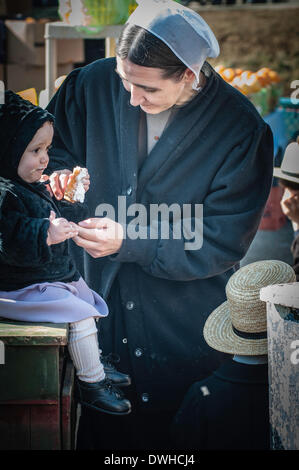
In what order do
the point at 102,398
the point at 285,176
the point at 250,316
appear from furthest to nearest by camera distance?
the point at 285,176 < the point at 250,316 < the point at 102,398

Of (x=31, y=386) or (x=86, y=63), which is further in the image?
(x=86, y=63)

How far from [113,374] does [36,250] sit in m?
0.64

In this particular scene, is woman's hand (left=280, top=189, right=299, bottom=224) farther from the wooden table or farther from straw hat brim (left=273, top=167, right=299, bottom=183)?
the wooden table

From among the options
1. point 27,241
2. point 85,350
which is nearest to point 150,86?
point 27,241

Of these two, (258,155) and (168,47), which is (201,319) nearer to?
(258,155)

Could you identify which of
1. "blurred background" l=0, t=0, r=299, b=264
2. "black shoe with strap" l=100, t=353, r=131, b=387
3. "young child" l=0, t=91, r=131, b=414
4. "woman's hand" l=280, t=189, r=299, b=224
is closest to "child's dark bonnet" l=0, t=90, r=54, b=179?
"young child" l=0, t=91, r=131, b=414

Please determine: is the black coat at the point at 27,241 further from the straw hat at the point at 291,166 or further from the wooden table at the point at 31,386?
the straw hat at the point at 291,166

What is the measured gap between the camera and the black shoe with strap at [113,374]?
2.29 m

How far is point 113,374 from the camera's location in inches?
90.7

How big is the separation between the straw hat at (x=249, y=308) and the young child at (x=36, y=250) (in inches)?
17.5

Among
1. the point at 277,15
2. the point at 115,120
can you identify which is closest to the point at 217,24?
the point at 277,15

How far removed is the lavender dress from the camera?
77.3 inches

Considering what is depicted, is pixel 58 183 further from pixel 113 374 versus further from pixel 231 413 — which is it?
pixel 231 413

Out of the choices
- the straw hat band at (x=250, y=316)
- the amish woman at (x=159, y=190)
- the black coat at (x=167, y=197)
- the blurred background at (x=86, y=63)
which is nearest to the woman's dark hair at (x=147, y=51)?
the amish woman at (x=159, y=190)
